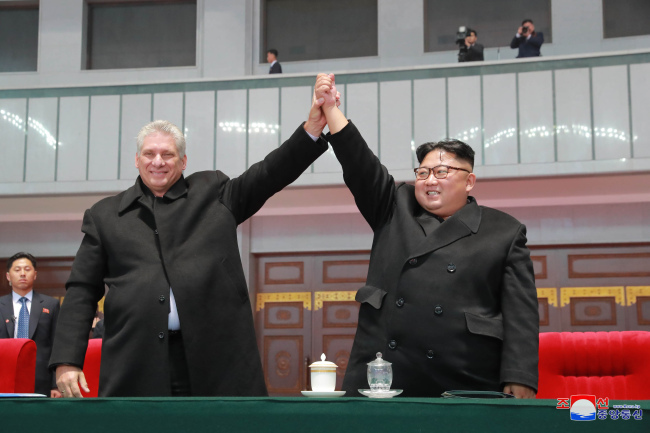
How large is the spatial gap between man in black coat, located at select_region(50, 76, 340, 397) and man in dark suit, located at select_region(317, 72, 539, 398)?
13.8 inches

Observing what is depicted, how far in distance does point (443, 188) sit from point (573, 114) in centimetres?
729

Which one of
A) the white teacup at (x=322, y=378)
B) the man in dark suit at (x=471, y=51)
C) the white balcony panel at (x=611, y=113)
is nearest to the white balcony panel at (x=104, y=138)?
the man in dark suit at (x=471, y=51)

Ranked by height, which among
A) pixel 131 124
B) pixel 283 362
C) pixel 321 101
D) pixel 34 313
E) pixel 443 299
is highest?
pixel 131 124

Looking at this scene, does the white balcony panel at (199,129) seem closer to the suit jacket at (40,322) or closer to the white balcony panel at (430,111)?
the white balcony panel at (430,111)

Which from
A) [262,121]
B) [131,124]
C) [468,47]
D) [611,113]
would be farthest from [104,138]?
[611,113]

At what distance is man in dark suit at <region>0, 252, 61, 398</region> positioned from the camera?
21.5 feet

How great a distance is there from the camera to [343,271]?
11047mm

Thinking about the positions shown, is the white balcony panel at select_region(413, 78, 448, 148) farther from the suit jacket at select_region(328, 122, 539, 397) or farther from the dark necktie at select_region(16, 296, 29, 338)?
the suit jacket at select_region(328, 122, 539, 397)

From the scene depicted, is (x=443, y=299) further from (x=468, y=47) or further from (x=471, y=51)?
(x=468, y=47)

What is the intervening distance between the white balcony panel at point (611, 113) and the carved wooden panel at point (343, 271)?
3.48 meters

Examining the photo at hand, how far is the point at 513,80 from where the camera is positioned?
988 cm

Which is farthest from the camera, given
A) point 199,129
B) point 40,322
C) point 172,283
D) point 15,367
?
point 199,129

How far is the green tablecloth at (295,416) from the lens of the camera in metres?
1.71

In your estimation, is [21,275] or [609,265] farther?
[609,265]
